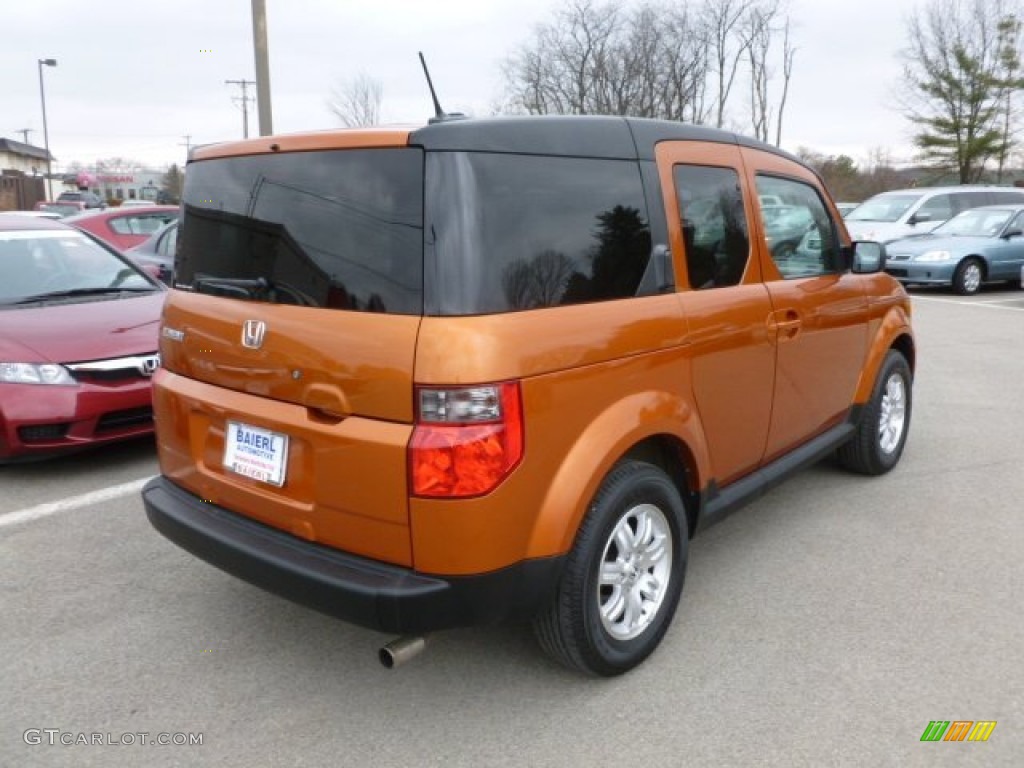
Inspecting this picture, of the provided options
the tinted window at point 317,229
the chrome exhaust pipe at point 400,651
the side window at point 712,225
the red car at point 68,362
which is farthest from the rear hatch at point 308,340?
the red car at point 68,362

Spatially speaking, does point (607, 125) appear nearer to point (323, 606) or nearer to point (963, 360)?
point (323, 606)

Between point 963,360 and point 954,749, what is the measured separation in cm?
691

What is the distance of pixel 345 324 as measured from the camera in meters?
2.50

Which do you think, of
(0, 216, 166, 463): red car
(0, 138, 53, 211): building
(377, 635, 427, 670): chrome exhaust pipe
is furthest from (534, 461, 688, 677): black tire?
(0, 138, 53, 211): building

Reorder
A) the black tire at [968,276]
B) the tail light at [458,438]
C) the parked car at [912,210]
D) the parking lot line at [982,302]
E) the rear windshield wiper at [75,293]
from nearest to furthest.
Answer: the tail light at [458,438], the rear windshield wiper at [75,293], the parking lot line at [982,302], the black tire at [968,276], the parked car at [912,210]

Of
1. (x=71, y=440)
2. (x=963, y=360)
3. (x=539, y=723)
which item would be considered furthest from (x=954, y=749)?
(x=963, y=360)

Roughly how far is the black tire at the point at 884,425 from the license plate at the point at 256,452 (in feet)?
11.0

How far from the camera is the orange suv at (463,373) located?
239 centimetres

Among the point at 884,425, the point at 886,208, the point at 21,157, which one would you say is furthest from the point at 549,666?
the point at 21,157

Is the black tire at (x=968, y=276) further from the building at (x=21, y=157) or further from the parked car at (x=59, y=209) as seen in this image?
the building at (x=21, y=157)

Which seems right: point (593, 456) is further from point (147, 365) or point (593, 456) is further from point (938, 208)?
point (938, 208)

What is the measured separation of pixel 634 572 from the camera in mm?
2961

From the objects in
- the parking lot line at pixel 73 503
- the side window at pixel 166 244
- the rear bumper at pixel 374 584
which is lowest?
the parking lot line at pixel 73 503

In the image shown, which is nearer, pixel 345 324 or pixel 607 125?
pixel 345 324
